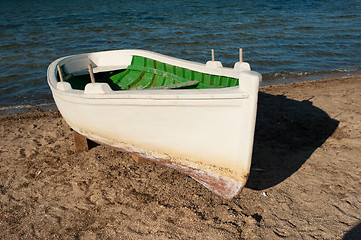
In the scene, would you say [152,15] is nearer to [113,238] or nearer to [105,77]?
[105,77]

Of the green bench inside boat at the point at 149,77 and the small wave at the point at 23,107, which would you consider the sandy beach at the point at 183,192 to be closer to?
the green bench inside boat at the point at 149,77

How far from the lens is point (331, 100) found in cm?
684

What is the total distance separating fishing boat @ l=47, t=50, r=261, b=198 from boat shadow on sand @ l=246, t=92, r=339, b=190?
0.90 meters

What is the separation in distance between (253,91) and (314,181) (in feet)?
6.47

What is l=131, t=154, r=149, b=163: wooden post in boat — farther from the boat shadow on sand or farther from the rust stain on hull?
the boat shadow on sand

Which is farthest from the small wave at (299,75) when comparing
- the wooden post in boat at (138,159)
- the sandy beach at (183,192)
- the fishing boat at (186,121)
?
the wooden post in boat at (138,159)

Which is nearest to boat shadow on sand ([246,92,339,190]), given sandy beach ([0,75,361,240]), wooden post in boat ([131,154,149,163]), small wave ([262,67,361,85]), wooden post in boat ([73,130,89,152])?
sandy beach ([0,75,361,240])

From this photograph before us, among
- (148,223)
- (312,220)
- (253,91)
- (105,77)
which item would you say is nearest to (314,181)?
(312,220)

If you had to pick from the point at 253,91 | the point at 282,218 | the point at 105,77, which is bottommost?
the point at 282,218

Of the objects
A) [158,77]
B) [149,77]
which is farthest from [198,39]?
[158,77]

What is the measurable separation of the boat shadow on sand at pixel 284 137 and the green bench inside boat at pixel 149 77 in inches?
54.4

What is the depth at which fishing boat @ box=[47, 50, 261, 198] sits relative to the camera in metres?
3.17

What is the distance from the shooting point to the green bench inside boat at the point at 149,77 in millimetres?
4992

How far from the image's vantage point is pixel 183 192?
407 cm
